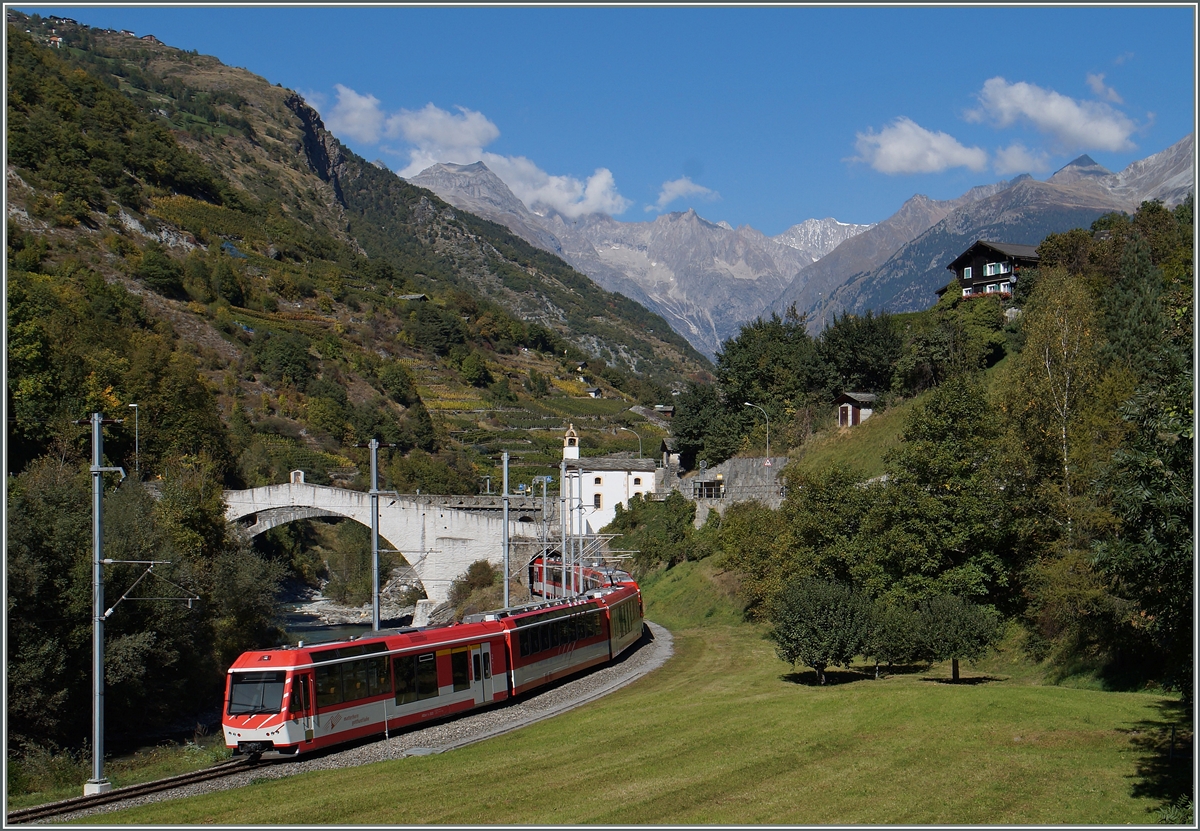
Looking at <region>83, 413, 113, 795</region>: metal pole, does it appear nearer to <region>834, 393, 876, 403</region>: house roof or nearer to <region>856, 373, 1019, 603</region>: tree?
<region>856, 373, 1019, 603</region>: tree

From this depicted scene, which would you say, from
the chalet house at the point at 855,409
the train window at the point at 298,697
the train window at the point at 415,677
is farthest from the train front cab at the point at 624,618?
the chalet house at the point at 855,409

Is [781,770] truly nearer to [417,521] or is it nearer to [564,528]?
[564,528]

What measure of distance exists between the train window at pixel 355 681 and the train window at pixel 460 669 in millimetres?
3400

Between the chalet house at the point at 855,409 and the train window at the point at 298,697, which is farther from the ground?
the chalet house at the point at 855,409

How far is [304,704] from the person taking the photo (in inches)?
853

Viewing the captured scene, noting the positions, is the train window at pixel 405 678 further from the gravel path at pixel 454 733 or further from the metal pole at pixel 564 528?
the metal pole at pixel 564 528

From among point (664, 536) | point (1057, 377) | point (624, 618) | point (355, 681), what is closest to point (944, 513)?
point (1057, 377)

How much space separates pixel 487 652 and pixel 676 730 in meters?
7.75

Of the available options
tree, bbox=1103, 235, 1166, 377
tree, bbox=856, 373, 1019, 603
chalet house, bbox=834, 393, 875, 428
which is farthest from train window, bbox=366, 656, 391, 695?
chalet house, bbox=834, 393, 875, 428

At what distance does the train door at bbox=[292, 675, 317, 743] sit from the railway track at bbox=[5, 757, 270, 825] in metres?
1.09

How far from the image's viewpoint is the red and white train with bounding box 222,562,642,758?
70.5 ft

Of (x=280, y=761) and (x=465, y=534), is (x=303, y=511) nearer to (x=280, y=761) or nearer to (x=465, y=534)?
(x=465, y=534)

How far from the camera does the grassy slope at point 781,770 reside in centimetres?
1513

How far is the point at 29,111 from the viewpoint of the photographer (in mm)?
137000
